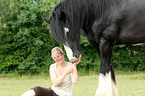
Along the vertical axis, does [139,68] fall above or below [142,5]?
below

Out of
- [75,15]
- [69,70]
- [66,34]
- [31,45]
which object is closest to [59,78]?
[69,70]

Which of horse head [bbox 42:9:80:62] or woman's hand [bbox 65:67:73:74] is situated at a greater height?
horse head [bbox 42:9:80:62]

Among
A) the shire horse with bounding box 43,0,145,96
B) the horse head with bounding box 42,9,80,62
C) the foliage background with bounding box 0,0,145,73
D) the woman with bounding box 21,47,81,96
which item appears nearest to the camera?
the shire horse with bounding box 43,0,145,96

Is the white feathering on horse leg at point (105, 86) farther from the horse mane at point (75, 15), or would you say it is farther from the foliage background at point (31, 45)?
the foliage background at point (31, 45)

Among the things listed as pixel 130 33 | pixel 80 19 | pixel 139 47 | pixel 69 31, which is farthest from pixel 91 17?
pixel 139 47

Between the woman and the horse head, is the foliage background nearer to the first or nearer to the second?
the woman

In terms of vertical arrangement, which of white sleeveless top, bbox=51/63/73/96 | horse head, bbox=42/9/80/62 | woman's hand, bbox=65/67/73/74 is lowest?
white sleeveless top, bbox=51/63/73/96

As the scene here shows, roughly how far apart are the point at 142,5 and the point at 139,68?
29.2ft

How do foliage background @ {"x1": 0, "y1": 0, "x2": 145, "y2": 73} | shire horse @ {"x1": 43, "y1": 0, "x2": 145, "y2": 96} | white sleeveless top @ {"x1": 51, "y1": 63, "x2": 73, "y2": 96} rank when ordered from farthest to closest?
1. foliage background @ {"x1": 0, "y1": 0, "x2": 145, "y2": 73}
2. white sleeveless top @ {"x1": 51, "y1": 63, "x2": 73, "y2": 96}
3. shire horse @ {"x1": 43, "y1": 0, "x2": 145, "y2": 96}

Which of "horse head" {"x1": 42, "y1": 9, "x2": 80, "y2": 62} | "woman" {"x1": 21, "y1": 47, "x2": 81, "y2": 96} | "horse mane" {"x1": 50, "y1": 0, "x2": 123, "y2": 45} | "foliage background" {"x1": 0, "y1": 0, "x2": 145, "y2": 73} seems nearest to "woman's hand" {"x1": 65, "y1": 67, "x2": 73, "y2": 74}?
"woman" {"x1": 21, "y1": 47, "x2": 81, "y2": 96}

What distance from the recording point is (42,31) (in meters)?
11.0

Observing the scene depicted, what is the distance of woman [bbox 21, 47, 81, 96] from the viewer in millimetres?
2979

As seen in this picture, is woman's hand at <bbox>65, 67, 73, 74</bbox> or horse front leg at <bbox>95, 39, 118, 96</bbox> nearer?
horse front leg at <bbox>95, 39, 118, 96</bbox>

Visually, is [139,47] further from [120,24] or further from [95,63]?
[120,24]
